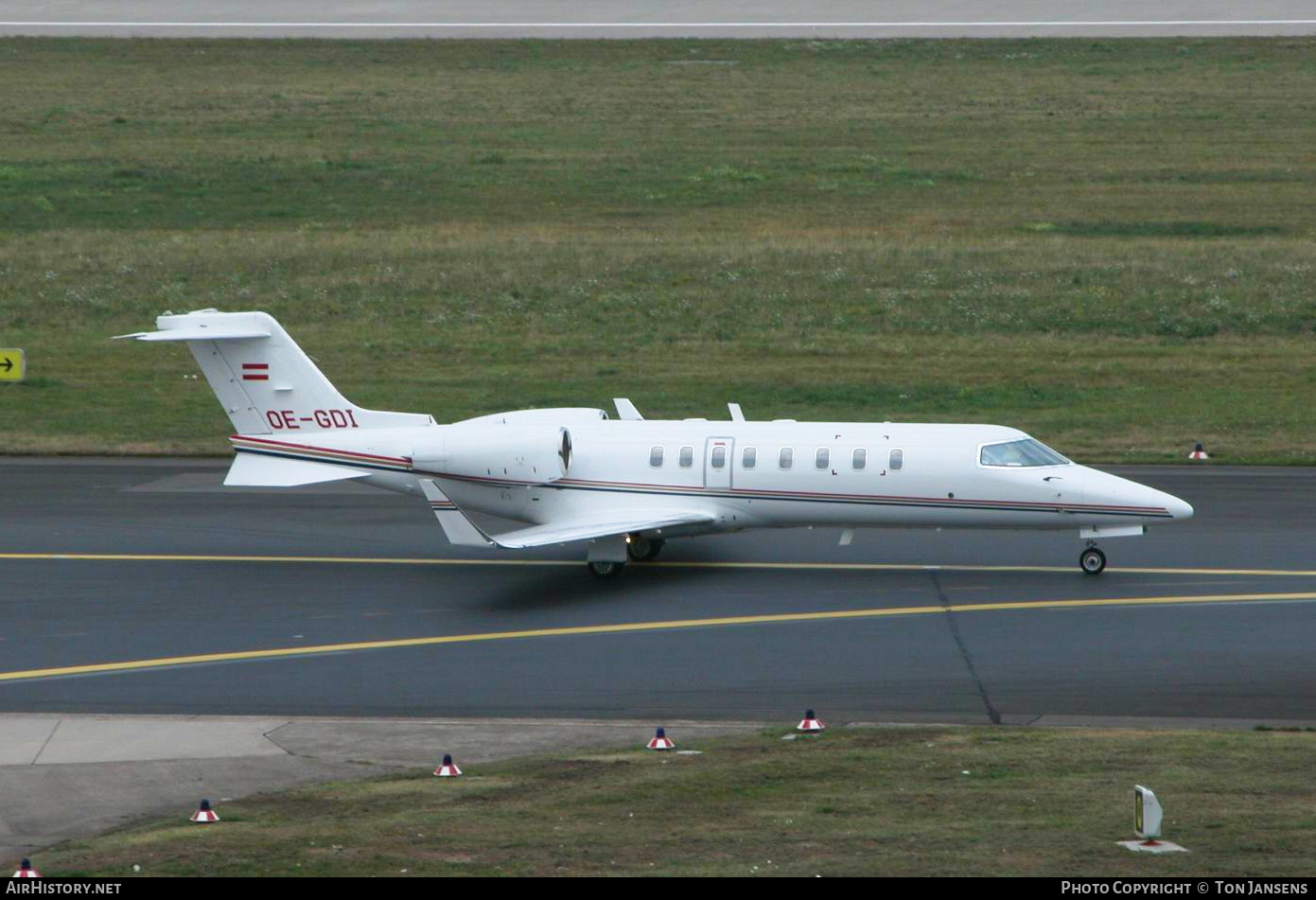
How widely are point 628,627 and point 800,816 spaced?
8.91 m

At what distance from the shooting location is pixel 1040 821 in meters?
14.4

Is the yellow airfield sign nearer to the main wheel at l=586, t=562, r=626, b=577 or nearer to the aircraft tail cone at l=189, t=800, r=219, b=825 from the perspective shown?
the main wheel at l=586, t=562, r=626, b=577

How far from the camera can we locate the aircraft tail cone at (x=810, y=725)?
18422mm

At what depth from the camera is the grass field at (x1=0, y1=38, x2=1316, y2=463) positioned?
42.6m

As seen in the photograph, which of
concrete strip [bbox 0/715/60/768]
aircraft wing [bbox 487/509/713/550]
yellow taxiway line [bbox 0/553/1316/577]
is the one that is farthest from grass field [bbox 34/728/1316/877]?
yellow taxiway line [bbox 0/553/1316/577]

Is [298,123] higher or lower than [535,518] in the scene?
higher

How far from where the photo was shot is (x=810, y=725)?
1853 centimetres

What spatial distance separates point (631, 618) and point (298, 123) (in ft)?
171

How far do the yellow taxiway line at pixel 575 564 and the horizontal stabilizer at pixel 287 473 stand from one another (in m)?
1.40

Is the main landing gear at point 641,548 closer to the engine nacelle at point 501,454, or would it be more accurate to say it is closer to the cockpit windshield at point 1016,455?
the engine nacelle at point 501,454
